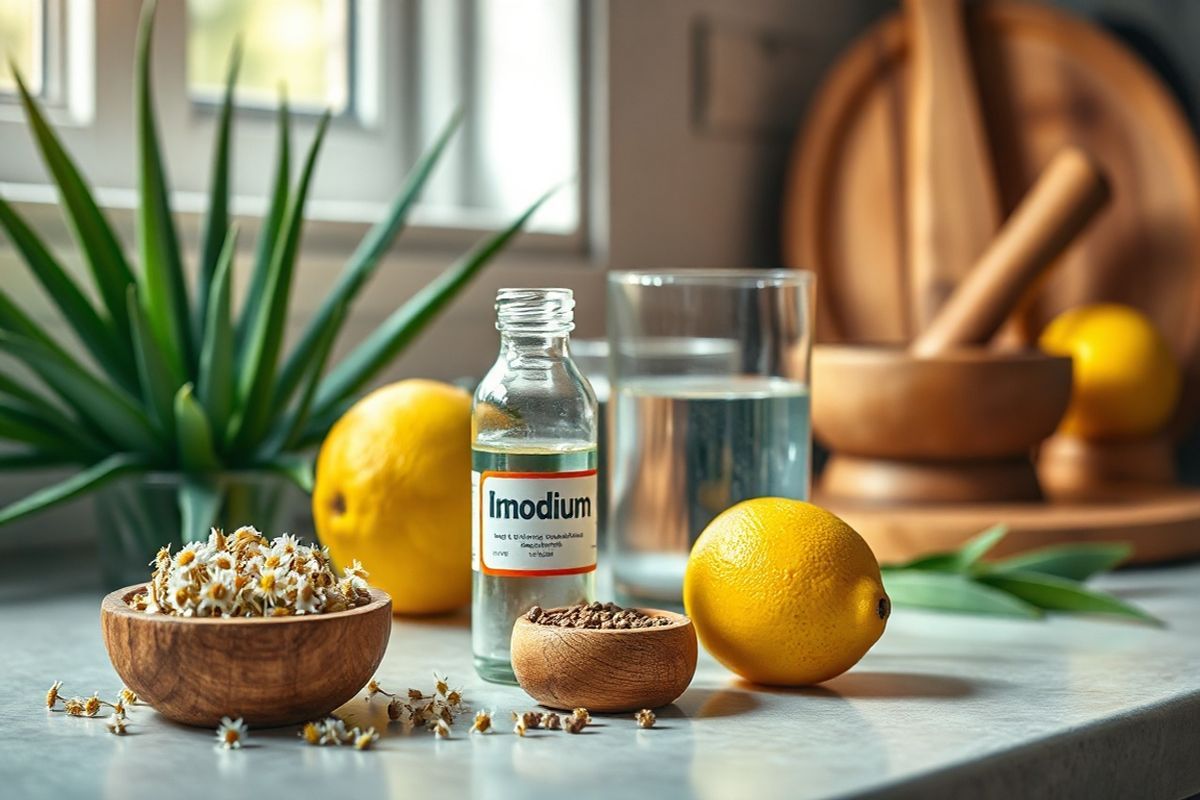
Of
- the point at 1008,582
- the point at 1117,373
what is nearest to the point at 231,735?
the point at 1008,582

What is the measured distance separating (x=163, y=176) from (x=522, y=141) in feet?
1.86

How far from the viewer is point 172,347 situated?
1.07 meters

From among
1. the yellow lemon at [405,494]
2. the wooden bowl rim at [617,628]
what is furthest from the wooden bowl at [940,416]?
the wooden bowl rim at [617,628]

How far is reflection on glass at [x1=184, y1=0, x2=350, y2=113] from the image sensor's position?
4.85 ft

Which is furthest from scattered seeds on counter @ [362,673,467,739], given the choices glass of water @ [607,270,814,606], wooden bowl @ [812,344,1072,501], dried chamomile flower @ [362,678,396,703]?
wooden bowl @ [812,344,1072,501]

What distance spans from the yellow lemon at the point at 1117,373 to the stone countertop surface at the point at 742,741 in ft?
1.61

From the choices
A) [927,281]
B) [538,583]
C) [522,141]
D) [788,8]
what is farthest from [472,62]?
[538,583]

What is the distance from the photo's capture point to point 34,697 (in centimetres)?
77

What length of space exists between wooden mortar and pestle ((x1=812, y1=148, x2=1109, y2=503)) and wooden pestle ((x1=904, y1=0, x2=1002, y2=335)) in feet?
0.65

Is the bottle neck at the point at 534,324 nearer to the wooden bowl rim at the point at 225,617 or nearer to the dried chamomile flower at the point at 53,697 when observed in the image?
the wooden bowl rim at the point at 225,617

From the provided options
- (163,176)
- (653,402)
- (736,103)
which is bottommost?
(653,402)

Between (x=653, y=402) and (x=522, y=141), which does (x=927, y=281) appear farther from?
(x=653, y=402)

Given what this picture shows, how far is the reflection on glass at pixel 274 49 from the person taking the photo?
148 centimetres

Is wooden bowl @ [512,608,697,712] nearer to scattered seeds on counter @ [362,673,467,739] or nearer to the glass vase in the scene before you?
scattered seeds on counter @ [362,673,467,739]
